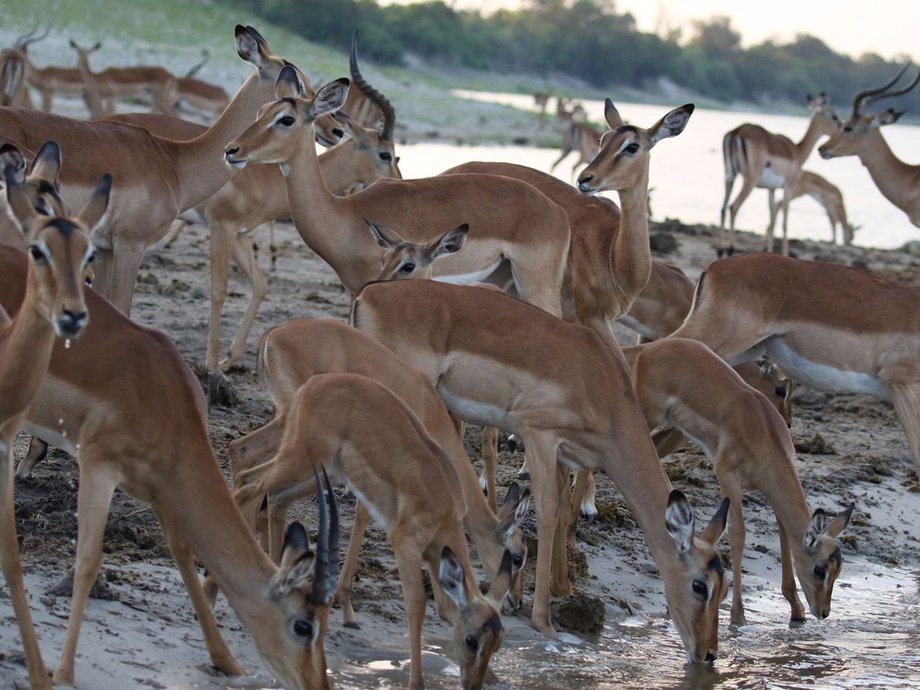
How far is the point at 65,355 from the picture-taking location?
177 inches

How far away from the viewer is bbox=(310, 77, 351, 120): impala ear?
7039 millimetres

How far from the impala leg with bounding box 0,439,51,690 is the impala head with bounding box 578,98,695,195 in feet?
11.5

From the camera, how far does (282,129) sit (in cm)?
696

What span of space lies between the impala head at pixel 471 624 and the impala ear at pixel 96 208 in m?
1.42

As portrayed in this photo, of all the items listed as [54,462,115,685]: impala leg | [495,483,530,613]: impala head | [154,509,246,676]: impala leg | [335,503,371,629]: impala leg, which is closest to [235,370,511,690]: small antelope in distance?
[495,483,530,613]: impala head

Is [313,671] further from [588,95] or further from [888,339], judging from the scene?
[588,95]

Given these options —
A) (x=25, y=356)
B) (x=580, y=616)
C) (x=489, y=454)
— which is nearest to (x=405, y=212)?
(x=489, y=454)

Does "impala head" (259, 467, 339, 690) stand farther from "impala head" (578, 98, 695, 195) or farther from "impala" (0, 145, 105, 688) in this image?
"impala head" (578, 98, 695, 195)

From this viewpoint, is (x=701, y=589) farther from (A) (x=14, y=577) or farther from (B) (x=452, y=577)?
(A) (x=14, y=577)

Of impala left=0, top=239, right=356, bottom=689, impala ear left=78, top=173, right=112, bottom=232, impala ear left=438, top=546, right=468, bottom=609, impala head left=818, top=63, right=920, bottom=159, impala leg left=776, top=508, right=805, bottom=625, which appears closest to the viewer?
impala ear left=78, top=173, right=112, bottom=232

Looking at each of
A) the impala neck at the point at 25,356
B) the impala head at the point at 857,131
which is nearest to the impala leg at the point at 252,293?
the impala neck at the point at 25,356

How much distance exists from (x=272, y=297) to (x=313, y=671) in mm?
6395

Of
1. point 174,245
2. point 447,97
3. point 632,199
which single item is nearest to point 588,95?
point 447,97

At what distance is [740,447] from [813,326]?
5.49ft
